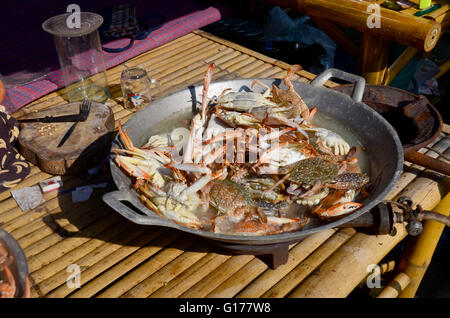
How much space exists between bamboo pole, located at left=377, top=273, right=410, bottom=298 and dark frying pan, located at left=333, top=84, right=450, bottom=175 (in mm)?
716

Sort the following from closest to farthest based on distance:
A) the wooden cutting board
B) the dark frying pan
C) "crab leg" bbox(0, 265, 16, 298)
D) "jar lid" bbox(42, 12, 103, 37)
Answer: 1. "crab leg" bbox(0, 265, 16, 298)
2. the dark frying pan
3. the wooden cutting board
4. "jar lid" bbox(42, 12, 103, 37)

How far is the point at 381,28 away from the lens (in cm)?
348

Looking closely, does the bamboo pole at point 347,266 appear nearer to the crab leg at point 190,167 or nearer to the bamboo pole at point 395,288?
the bamboo pole at point 395,288

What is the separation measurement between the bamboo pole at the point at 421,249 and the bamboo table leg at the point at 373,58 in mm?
1867

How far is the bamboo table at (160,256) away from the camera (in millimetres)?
1803

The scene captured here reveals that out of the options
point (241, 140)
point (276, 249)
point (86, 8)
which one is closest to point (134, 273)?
point (276, 249)

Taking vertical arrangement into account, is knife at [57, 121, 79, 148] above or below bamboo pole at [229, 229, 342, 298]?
above

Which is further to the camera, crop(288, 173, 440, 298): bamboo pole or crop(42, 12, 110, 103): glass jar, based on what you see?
crop(42, 12, 110, 103): glass jar

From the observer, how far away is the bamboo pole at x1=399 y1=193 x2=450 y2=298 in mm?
2443

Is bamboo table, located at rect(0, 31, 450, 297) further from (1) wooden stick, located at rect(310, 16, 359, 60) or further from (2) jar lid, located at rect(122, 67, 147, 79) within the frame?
(1) wooden stick, located at rect(310, 16, 359, 60)

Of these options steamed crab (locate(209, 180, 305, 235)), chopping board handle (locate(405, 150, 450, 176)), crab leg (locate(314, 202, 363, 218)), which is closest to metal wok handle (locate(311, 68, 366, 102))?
chopping board handle (locate(405, 150, 450, 176))

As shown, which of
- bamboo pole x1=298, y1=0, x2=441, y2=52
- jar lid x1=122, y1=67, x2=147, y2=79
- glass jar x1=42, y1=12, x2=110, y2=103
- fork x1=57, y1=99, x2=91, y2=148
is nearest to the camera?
fork x1=57, y1=99, x2=91, y2=148

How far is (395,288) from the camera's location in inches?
87.7
